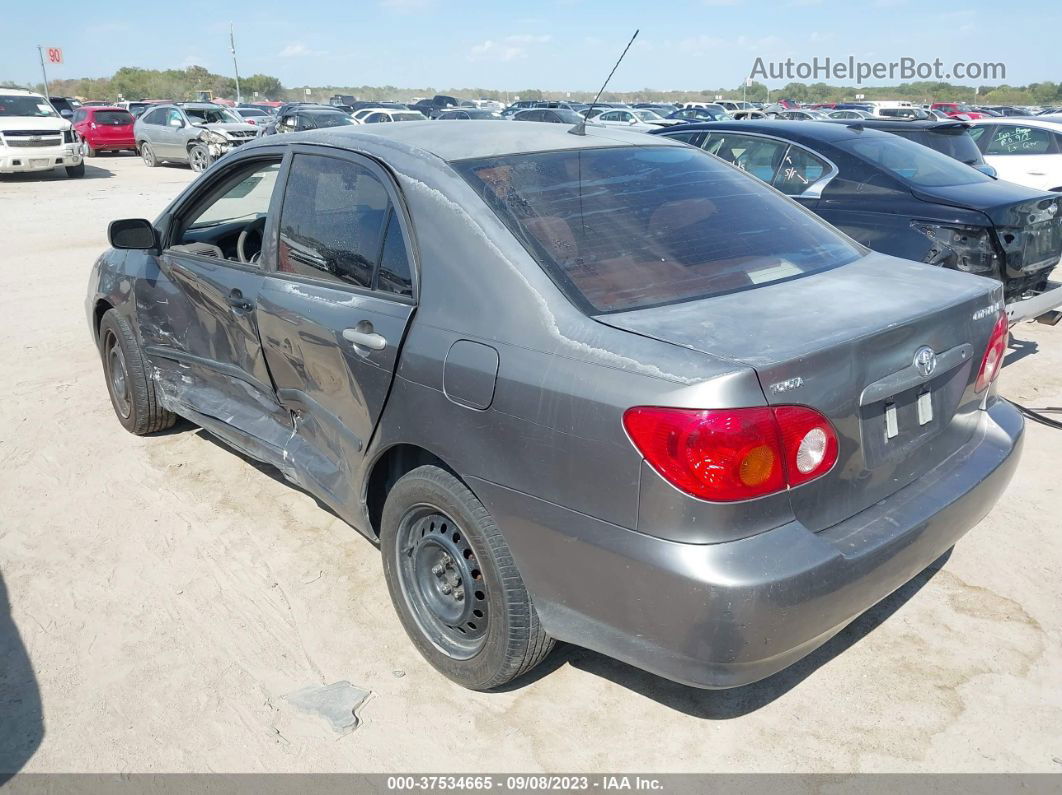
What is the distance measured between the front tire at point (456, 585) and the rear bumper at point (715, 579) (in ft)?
0.29

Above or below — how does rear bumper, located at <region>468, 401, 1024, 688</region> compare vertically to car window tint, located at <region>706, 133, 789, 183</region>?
below

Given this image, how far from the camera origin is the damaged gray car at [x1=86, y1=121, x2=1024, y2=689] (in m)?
2.26

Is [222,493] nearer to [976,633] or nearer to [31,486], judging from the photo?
[31,486]

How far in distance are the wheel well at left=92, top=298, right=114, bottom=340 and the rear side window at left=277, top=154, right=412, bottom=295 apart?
204 centimetres

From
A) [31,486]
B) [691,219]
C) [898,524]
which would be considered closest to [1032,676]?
[898,524]

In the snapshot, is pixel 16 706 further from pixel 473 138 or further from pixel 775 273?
pixel 775 273

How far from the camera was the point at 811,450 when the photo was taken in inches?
91.7

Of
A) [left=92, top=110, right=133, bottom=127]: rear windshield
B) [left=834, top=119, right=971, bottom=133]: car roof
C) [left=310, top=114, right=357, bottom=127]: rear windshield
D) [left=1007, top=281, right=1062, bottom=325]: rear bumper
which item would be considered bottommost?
[left=1007, top=281, right=1062, bottom=325]: rear bumper

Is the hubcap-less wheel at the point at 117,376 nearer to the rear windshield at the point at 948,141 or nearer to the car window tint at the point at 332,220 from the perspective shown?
the car window tint at the point at 332,220

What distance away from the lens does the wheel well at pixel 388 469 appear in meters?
3.02

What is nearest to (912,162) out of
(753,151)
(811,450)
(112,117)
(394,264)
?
(753,151)

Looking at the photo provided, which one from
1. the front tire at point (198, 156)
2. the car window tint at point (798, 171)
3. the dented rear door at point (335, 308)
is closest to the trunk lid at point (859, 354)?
the dented rear door at point (335, 308)

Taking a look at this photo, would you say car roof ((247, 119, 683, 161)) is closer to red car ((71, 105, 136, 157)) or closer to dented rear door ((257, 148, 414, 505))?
dented rear door ((257, 148, 414, 505))

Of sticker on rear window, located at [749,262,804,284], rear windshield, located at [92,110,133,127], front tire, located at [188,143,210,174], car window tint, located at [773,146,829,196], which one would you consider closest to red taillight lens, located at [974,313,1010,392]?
sticker on rear window, located at [749,262,804,284]
